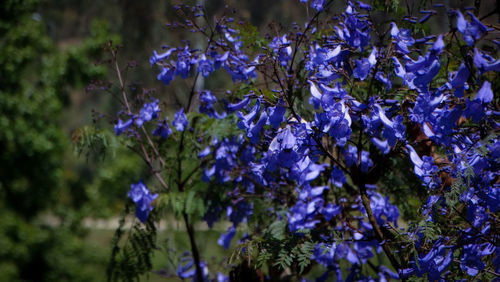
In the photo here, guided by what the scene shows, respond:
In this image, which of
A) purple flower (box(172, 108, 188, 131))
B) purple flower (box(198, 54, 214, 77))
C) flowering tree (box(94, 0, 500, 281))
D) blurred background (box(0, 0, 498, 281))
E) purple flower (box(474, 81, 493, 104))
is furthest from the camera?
blurred background (box(0, 0, 498, 281))

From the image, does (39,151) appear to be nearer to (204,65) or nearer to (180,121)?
(180,121)

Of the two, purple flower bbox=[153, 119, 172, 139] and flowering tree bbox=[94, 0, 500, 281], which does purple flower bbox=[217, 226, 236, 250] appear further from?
purple flower bbox=[153, 119, 172, 139]

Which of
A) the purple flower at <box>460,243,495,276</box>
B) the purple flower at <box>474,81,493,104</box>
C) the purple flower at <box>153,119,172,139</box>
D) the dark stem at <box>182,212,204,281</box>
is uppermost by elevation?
the purple flower at <box>153,119,172,139</box>

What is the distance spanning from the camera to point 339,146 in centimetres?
194

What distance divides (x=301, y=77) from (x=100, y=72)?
5.84 metres

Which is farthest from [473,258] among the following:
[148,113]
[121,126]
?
[121,126]

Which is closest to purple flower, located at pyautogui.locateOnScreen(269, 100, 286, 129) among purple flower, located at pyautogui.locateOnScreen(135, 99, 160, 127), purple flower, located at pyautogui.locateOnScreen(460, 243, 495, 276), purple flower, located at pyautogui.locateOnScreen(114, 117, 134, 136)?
purple flower, located at pyautogui.locateOnScreen(460, 243, 495, 276)

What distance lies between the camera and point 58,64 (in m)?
7.34

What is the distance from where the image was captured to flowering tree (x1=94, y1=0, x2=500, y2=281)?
125 centimetres

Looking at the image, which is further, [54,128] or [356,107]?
[54,128]

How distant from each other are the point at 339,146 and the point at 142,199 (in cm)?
101

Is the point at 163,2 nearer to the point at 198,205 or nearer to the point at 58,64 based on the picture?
the point at 58,64

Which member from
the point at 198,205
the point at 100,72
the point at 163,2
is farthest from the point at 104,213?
the point at 163,2

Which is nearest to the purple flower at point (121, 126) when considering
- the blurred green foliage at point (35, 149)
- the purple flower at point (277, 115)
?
the purple flower at point (277, 115)
